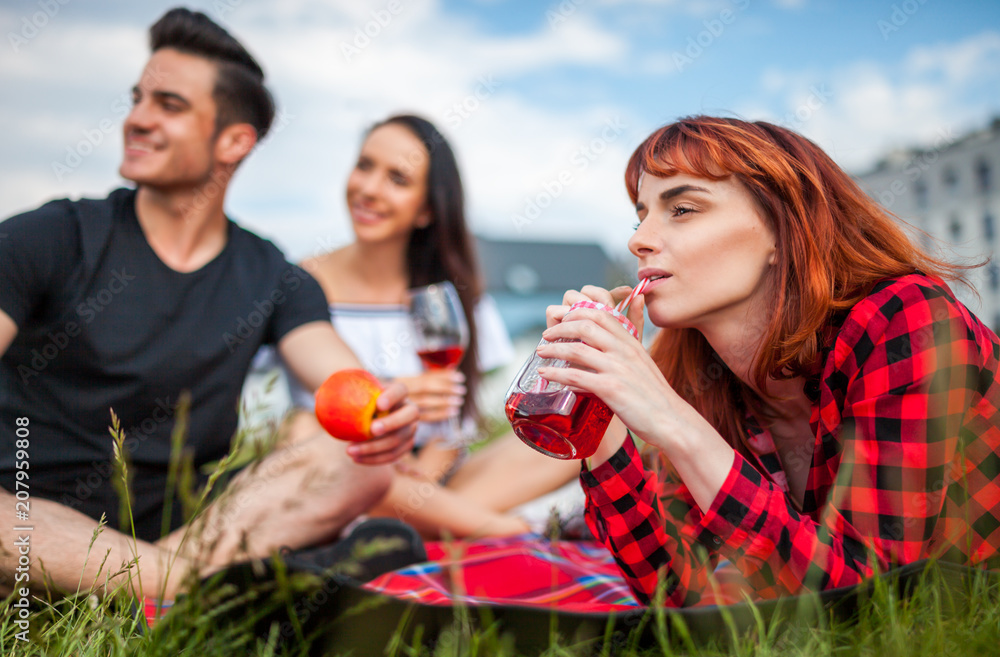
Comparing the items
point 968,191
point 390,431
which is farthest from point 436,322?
point 968,191

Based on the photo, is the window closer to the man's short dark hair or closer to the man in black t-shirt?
the man's short dark hair

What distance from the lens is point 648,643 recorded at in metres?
1.37

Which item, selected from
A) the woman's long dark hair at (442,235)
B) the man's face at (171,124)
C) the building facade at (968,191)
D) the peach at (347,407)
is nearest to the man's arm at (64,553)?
the peach at (347,407)

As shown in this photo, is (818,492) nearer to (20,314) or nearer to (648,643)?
(648,643)

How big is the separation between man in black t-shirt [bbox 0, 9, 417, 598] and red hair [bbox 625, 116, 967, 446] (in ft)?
3.96

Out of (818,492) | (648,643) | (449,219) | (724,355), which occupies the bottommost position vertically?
(648,643)

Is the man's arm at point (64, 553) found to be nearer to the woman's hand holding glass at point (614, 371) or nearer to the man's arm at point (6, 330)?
the man's arm at point (6, 330)

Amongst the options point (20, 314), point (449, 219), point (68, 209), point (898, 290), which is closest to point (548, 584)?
point (898, 290)

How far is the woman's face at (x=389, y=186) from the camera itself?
4.20m

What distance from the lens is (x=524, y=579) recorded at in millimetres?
2340

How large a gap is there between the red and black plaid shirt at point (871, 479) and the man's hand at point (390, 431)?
820 mm

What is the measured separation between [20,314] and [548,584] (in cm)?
208

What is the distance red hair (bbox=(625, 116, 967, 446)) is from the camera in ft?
5.46

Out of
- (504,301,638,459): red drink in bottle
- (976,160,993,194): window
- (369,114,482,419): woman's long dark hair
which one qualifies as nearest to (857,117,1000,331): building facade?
(976,160,993,194): window
